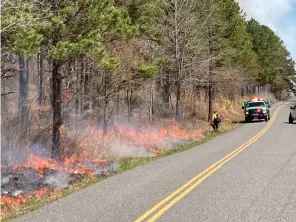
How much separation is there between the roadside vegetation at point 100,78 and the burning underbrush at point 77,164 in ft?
0.17

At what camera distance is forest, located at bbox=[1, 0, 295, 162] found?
40.7ft

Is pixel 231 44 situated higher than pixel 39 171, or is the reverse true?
pixel 231 44

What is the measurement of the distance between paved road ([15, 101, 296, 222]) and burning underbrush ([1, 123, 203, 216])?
1.13 metres

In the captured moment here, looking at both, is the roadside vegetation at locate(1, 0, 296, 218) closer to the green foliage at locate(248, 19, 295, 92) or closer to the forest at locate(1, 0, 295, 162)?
the forest at locate(1, 0, 295, 162)

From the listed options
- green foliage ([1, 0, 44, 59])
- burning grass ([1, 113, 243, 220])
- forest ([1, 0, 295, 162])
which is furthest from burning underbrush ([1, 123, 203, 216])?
green foliage ([1, 0, 44, 59])

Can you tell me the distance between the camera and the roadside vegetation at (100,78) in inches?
459

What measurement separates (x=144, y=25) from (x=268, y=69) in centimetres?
6108

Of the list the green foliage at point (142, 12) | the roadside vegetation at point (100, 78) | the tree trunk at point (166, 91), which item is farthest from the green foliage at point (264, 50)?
the green foliage at point (142, 12)

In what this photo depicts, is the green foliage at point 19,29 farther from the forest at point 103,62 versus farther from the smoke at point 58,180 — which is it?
the smoke at point 58,180

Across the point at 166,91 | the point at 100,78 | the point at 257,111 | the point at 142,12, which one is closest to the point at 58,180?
the point at 100,78

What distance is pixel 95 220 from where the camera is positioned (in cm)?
723

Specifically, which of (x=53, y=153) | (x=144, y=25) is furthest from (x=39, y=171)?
(x=144, y=25)

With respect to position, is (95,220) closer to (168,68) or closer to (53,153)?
(53,153)

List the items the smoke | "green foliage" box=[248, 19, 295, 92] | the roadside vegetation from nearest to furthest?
the smoke
the roadside vegetation
"green foliage" box=[248, 19, 295, 92]
